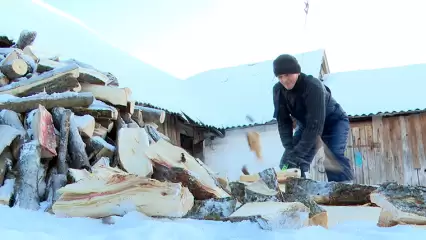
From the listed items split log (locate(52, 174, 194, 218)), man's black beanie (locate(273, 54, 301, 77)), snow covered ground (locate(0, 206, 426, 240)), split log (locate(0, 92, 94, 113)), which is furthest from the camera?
man's black beanie (locate(273, 54, 301, 77))

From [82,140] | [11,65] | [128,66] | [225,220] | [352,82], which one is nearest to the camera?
[225,220]

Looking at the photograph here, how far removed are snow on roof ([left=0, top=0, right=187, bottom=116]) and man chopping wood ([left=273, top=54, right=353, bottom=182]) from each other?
3794mm

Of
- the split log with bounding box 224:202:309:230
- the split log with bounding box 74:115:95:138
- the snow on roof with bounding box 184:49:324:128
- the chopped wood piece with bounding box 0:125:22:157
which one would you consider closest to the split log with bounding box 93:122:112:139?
the split log with bounding box 74:115:95:138

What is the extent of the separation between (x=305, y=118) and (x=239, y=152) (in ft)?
19.4

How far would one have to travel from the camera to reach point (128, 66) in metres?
9.27

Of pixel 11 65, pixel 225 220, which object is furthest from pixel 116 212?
pixel 11 65

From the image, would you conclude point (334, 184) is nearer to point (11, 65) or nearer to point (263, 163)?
point (11, 65)

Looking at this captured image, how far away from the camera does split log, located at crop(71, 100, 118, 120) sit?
3.53 meters

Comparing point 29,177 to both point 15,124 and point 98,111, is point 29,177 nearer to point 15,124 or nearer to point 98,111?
point 15,124

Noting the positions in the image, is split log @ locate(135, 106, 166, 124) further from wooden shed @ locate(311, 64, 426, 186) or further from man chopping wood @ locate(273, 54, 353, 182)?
wooden shed @ locate(311, 64, 426, 186)

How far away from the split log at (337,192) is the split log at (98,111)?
5.50ft

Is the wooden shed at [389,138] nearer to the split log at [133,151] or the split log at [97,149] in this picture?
the split log at [133,151]

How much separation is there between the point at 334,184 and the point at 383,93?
311 inches

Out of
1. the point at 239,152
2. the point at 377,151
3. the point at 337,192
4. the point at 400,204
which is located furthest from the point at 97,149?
the point at 377,151
